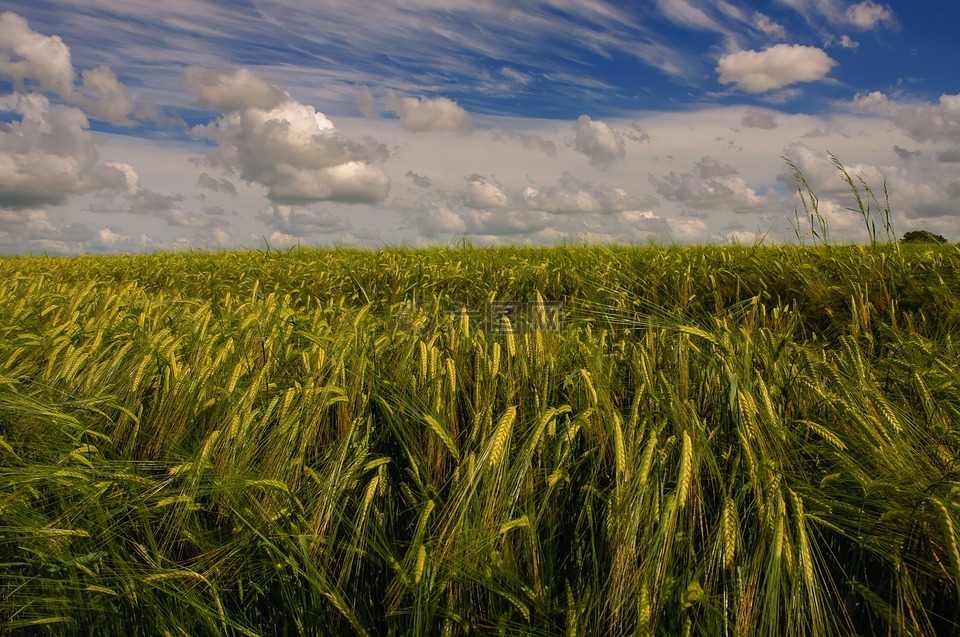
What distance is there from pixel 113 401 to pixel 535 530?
1.57 meters

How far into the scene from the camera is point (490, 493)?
1532 mm

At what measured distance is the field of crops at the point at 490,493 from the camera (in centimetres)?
147

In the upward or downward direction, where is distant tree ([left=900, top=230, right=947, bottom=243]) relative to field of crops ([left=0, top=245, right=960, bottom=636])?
upward

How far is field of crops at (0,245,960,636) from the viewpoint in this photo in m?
1.47

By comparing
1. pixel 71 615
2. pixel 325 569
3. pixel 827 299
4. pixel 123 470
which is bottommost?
pixel 71 615

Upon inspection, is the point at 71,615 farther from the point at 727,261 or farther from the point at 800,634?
the point at 727,261

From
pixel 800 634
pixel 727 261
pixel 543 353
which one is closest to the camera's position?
pixel 800 634

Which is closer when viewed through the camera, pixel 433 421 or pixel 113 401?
pixel 433 421

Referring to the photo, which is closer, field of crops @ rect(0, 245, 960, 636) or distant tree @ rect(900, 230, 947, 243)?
field of crops @ rect(0, 245, 960, 636)

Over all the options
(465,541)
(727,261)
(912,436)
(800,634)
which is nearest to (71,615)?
(465,541)

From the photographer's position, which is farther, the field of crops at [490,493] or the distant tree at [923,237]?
the distant tree at [923,237]

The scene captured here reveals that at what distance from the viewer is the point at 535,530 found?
1.55m

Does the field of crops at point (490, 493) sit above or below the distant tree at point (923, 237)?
below

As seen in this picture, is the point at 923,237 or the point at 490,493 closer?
the point at 490,493
